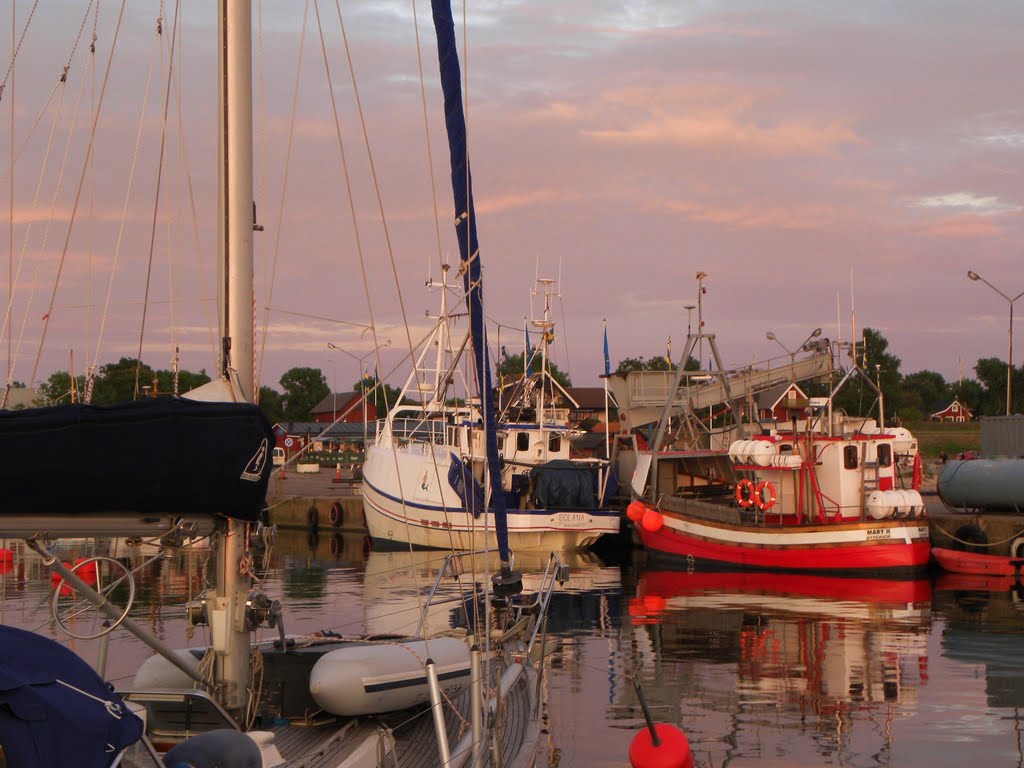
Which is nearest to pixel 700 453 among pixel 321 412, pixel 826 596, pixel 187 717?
pixel 826 596

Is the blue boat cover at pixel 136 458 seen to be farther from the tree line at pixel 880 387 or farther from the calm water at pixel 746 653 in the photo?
the tree line at pixel 880 387

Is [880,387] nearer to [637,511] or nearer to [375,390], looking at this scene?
[637,511]

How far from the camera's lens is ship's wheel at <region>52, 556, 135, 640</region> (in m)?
7.76

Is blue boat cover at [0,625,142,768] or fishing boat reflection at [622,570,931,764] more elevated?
blue boat cover at [0,625,142,768]

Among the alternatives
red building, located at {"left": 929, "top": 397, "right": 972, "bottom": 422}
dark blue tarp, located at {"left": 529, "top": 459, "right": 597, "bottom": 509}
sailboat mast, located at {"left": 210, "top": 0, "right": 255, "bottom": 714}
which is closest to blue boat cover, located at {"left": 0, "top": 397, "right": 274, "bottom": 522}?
sailboat mast, located at {"left": 210, "top": 0, "right": 255, "bottom": 714}

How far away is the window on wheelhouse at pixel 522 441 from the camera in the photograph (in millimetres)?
45531

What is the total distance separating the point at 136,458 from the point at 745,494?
29.7m

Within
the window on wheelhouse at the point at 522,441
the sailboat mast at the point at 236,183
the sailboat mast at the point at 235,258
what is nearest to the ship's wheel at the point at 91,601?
the sailboat mast at the point at 235,258

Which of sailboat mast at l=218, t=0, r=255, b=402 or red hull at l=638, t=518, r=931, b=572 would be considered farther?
red hull at l=638, t=518, r=931, b=572

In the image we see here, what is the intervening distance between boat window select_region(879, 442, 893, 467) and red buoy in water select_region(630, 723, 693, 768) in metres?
24.4

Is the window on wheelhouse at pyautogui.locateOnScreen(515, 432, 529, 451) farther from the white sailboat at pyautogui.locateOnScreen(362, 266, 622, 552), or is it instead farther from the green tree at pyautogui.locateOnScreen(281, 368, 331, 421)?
the green tree at pyautogui.locateOnScreen(281, 368, 331, 421)

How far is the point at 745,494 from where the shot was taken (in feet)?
116

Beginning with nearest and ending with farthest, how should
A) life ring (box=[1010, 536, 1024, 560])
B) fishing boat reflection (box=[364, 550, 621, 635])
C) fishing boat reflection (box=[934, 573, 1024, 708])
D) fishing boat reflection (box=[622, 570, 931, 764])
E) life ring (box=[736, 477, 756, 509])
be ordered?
fishing boat reflection (box=[622, 570, 931, 764]) < fishing boat reflection (box=[934, 573, 1024, 708]) < fishing boat reflection (box=[364, 550, 621, 635]) < life ring (box=[1010, 536, 1024, 560]) < life ring (box=[736, 477, 756, 509])

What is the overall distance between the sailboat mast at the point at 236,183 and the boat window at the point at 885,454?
28.7 metres
